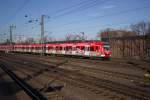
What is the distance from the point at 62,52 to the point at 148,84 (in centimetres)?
3359

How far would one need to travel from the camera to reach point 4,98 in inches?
401

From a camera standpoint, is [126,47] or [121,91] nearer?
[121,91]

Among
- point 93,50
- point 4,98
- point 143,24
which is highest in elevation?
point 143,24

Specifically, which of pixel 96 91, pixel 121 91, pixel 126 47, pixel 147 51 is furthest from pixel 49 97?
pixel 126 47

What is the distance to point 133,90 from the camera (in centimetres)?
1113

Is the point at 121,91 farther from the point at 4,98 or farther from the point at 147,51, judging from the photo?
the point at 147,51

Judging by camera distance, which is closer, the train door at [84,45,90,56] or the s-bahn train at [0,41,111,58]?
the s-bahn train at [0,41,111,58]

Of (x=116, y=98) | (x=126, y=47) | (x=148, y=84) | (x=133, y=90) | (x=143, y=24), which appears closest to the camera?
(x=116, y=98)

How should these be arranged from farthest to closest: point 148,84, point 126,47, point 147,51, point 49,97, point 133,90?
point 126,47 → point 147,51 → point 148,84 → point 133,90 → point 49,97

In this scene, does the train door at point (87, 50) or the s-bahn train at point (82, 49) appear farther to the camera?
the train door at point (87, 50)

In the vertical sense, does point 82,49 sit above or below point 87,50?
above

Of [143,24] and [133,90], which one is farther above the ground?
[143,24]

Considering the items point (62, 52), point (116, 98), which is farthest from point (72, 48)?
point (116, 98)

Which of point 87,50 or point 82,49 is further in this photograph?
point 82,49
